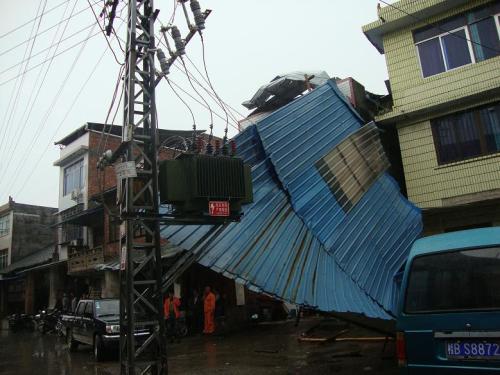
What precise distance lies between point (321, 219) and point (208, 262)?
2.51m

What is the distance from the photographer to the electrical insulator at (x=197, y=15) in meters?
7.35

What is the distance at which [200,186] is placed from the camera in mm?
6172

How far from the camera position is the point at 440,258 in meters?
4.37

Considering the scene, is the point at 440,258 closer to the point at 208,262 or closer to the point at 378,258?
the point at 208,262

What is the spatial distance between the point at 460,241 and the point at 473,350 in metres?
1.07

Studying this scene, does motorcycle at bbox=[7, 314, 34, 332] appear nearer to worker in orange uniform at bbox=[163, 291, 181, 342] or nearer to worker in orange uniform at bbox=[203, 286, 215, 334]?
worker in orange uniform at bbox=[163, 291, 181, 342]

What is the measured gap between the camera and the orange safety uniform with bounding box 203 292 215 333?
51.1 ft

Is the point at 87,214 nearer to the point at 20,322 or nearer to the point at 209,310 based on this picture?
the point at 20,322

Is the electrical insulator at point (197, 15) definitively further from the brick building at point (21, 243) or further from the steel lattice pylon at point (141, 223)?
the brick building at point (21, 243)

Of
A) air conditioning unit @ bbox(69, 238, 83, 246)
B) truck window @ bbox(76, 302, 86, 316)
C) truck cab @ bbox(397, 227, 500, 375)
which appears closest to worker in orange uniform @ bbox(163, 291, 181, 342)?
truck window @ bbox(76, 302, 86, 316)

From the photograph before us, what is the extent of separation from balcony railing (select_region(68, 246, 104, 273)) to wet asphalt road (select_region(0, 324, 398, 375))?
800cm

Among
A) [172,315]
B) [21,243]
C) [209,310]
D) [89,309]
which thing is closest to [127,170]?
[89,309]

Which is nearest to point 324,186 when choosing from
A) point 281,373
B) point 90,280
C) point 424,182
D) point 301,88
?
point 281,373

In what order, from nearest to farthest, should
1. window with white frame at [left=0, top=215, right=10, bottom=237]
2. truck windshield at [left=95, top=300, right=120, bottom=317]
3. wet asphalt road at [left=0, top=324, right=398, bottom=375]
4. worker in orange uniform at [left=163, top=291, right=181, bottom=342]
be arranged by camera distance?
wet asphalt road at [left=0, top=324, right=398, bottom=375]
truck windshield at [left=95, top=300, right=120, bottom=317]
worker in orange uniform at [left=163, top=291, right=181, bottom=342]
window with white frame at [left=0, top=215, right=10, bottom=237]
